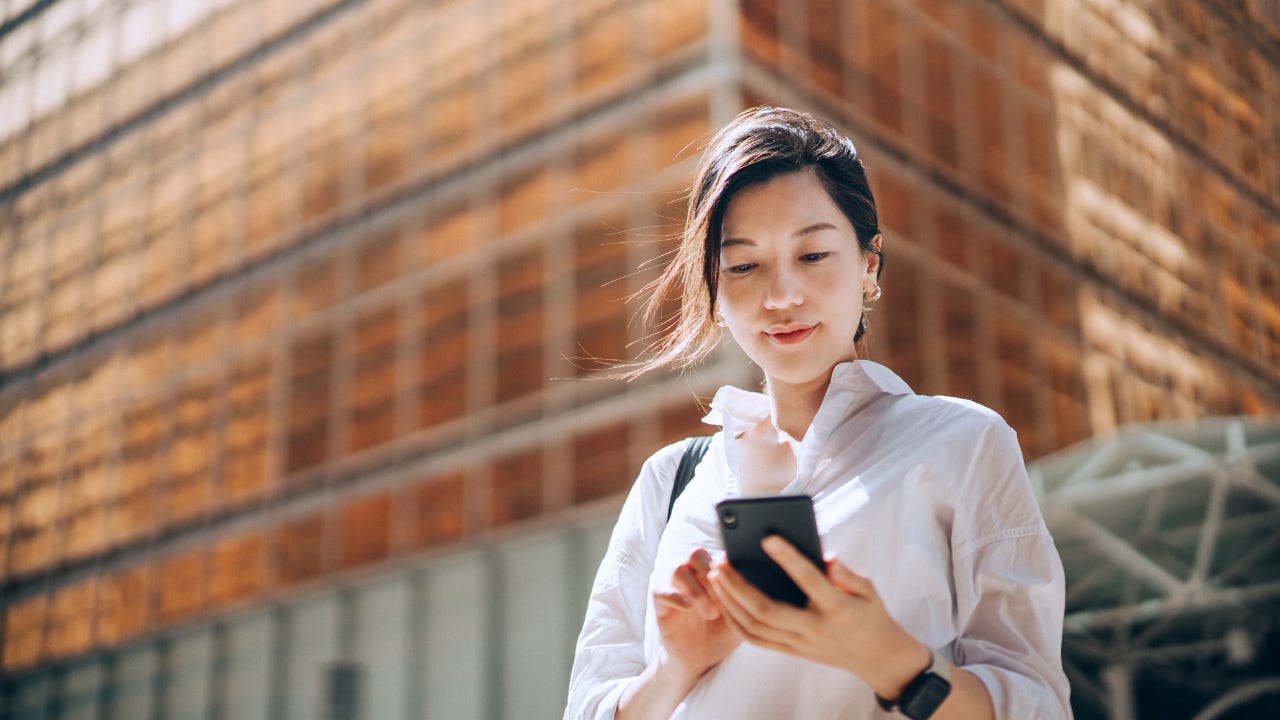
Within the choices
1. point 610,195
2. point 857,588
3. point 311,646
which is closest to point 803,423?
point 857,588

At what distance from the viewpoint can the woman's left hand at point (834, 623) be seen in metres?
1.38

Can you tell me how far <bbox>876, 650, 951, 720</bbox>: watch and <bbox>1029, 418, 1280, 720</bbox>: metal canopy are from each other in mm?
9900

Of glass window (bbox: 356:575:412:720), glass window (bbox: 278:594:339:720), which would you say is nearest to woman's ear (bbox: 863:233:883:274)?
glass window (bbox: 356:575:412:720)

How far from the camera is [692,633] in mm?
1628

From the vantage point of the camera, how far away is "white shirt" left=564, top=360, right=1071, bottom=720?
153 centimetres

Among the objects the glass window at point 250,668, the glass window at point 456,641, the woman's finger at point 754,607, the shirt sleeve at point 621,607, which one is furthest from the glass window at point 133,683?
the woman's finger at point 754,607

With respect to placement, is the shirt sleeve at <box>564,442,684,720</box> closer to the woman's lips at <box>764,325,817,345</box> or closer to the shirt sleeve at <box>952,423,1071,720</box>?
the woman's lips at <box>764,325,817,345</box>

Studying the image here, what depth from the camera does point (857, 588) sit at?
1393 millimetres

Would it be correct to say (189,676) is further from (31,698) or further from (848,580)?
(848,580)

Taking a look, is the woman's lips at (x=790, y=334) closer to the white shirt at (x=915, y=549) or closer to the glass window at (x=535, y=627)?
the white shirt at (x=915, y=549)

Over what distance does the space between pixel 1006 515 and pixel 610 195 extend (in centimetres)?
1320

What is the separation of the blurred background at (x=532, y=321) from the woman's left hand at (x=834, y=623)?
32.5ft

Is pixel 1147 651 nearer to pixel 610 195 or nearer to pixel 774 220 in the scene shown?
pixel 610 195

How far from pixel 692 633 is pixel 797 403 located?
42cm
